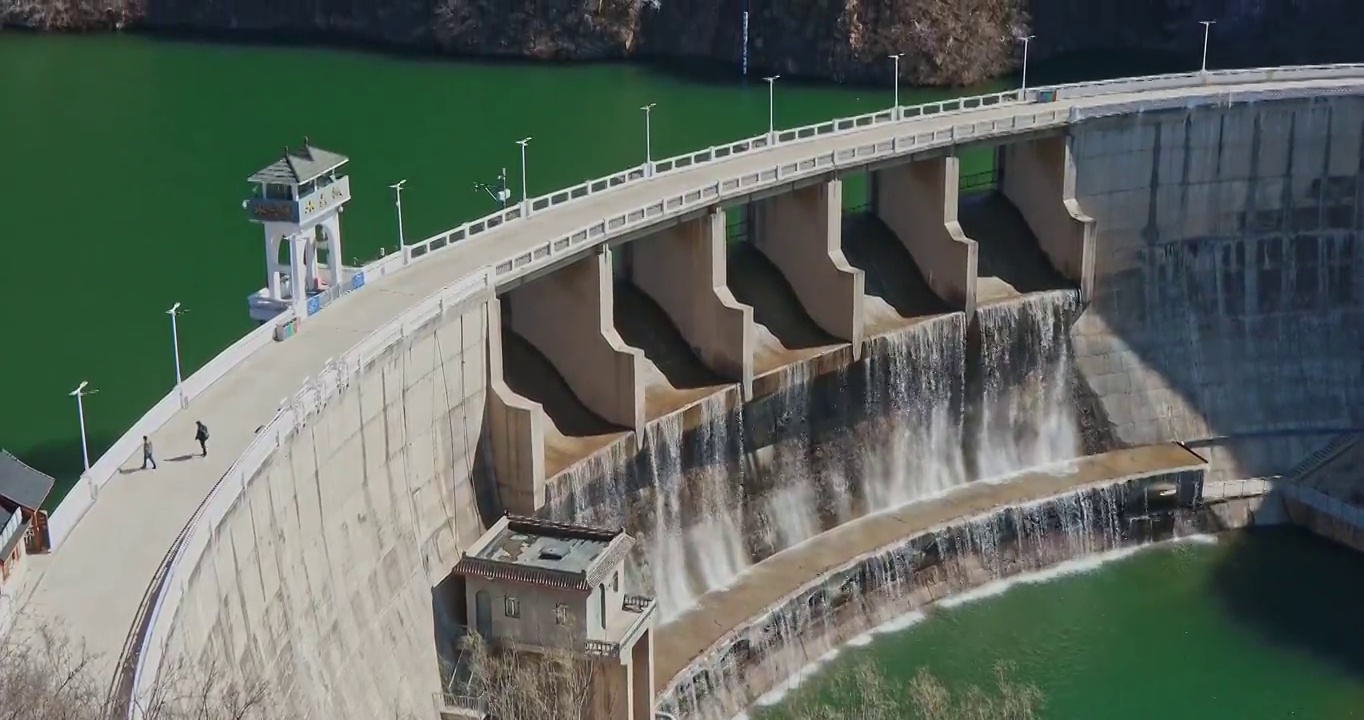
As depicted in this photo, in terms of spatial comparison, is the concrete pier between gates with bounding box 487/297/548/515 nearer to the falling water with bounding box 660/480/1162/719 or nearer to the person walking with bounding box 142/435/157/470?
the falling water with bounding box 660/480/1162/719

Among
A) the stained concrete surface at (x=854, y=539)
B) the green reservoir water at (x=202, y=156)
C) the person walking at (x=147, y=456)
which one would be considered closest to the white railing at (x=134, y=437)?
the person walking at (x=147, y=456)

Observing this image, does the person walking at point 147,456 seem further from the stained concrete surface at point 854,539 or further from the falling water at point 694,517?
the falling water at point 694,517

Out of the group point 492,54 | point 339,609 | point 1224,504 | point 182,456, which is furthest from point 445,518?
point 492,54

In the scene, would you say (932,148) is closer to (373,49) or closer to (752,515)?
(752,515)

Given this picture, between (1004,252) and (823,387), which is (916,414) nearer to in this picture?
(823,387)

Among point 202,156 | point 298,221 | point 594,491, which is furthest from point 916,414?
→ point 202,156

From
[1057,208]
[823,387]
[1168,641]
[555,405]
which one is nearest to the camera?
[555,405]

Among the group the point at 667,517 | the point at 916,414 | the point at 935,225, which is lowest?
the point at 667,517
